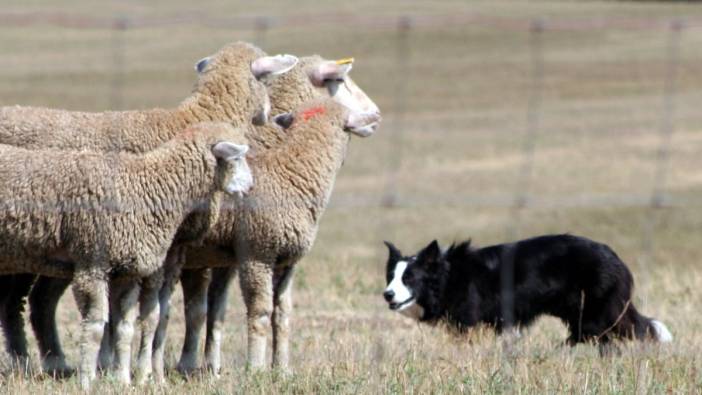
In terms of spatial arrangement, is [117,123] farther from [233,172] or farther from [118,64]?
[118,64]

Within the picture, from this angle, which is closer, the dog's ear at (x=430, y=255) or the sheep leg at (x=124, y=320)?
the sheep leg at (x=124, y=320)

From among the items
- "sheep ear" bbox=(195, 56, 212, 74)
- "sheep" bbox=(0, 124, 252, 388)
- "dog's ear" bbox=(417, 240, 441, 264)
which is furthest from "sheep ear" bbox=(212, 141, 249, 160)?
"dog's ear" bbox=(417, 240, 441, 264)

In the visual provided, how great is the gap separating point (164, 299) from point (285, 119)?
157cm

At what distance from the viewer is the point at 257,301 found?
8.72m

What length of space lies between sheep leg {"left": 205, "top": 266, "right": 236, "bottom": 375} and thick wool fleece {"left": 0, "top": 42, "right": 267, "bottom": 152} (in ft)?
3.43

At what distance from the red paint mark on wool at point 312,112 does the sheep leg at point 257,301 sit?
114cm

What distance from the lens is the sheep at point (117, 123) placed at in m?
9.06

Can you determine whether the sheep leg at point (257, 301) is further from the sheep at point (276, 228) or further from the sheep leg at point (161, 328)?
the sheep leg at point (161, 328)

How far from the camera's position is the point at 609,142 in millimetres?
33062

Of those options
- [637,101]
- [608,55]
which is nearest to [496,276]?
[637,101]

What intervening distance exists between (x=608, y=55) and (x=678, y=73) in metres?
3.89

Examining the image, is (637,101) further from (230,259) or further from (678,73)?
(230,259)

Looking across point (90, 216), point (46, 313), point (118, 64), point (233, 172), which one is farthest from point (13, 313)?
point (118, 64)

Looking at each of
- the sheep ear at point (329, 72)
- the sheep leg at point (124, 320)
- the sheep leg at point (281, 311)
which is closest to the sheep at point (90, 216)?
the sheep leg at point (124, 320)
